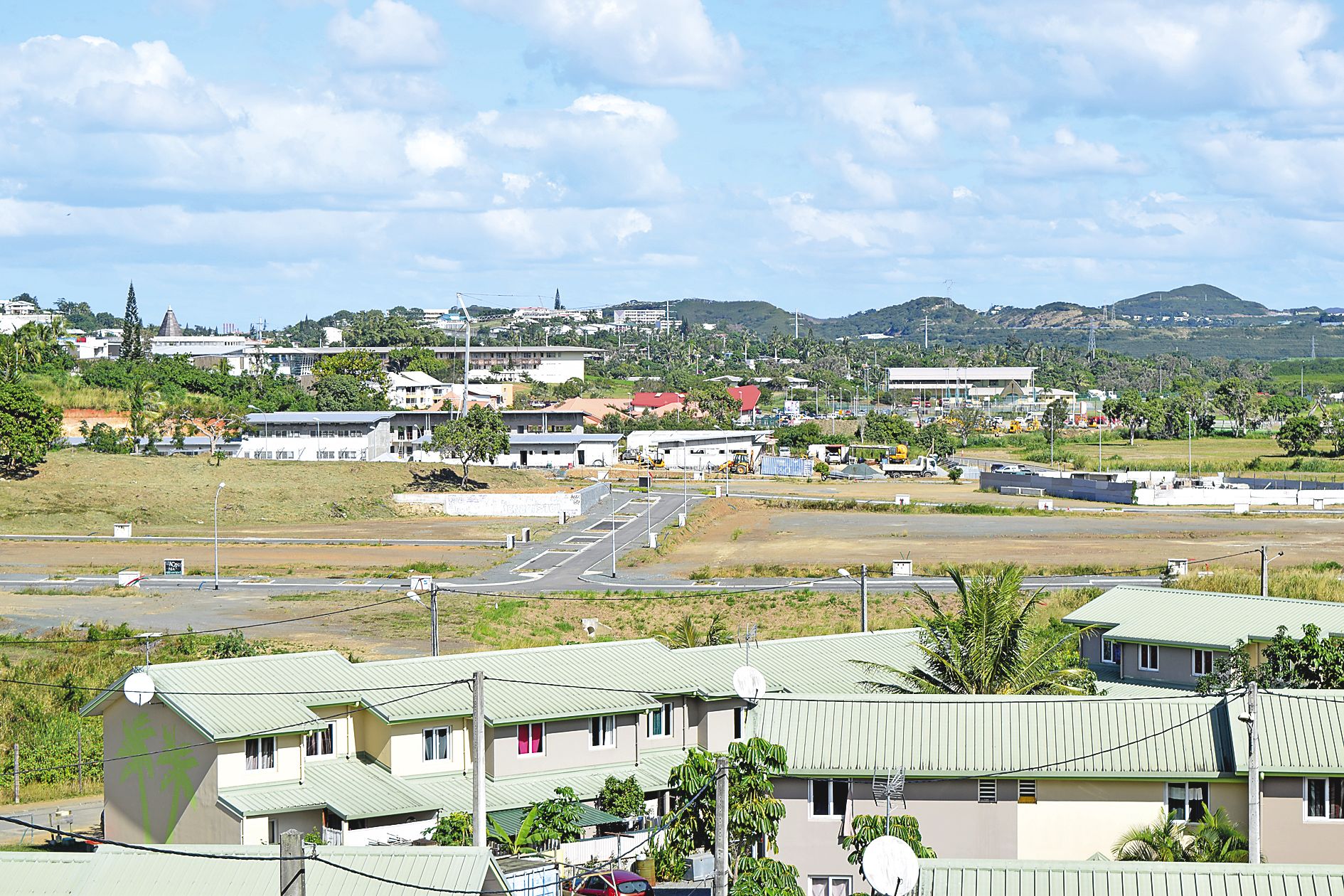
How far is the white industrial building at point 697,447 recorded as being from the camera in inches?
6358

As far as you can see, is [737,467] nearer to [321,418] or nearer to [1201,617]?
[321,418]

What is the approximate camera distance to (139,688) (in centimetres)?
3419

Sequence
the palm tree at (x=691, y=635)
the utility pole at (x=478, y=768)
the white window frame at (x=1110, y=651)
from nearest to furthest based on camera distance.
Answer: the utility pole at (x=478, y=768), the white window frame at (x=1110, y=651), the palm tree at (x=691, y=635)

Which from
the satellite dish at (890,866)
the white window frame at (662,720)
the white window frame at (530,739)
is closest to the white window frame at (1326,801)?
the satellite dish at (890,866)

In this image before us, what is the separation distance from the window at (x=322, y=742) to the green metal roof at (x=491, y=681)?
0.51 meters

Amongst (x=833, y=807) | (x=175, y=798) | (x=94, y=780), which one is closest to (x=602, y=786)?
(x=833, y=807)

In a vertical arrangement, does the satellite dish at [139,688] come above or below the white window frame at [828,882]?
above

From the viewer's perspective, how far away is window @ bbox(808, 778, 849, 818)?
31375mm

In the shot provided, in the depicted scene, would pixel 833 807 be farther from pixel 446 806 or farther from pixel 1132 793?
pixel 446 806

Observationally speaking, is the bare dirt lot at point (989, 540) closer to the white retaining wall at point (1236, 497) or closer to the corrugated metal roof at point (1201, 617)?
the white retaining wall at point (1236, 497)

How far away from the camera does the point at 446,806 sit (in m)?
34.6

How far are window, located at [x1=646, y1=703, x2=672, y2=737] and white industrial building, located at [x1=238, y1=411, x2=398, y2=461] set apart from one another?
111 m

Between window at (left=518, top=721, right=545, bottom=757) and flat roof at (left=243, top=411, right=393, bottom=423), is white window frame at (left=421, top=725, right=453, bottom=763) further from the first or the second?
flat roof at (left=243, top=411, right=393, bottom=423)

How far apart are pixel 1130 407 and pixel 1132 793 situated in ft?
541
